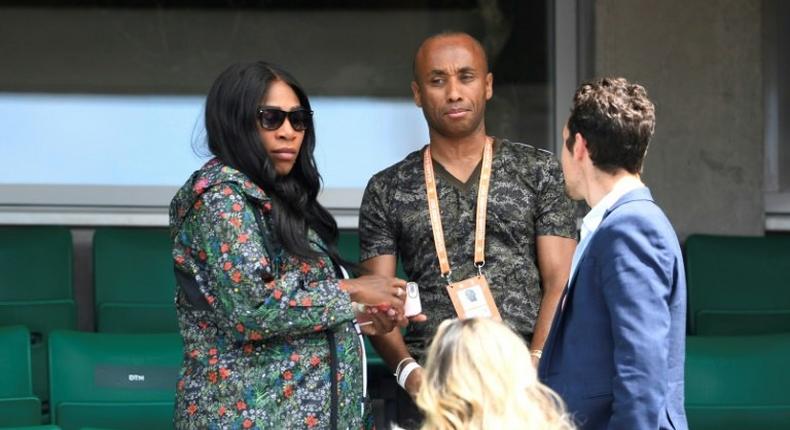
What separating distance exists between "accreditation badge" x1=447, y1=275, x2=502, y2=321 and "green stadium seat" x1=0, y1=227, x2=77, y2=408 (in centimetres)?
259

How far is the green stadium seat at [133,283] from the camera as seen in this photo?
6223mm

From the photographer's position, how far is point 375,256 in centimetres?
430

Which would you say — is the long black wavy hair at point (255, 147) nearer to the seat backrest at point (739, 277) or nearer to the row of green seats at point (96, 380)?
the row of green seats at point (96, 380)

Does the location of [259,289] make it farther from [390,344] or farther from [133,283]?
[133,283]

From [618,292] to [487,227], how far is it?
1.22 metres

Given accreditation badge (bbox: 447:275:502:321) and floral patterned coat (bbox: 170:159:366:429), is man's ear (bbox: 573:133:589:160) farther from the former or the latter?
accreditation badge (bbox: 447:275:502:321)

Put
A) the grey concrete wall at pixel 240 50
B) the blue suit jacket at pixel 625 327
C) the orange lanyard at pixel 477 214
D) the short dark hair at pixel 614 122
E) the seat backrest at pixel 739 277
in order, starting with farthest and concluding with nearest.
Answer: the grey concrete wall at pixel 240 50 → the seat backrest at pixel 739 277 → the orange lanyard at pixel 477 214 → the short dark hair at pixel 614 122 → the blue suit jacket at pixel 625 327

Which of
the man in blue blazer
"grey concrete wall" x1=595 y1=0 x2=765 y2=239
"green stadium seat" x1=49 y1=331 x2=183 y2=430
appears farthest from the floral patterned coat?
"grey concrete wall" x1=595 y1=0 x2=765 y2=239

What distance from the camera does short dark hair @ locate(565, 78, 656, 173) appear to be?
315 cm

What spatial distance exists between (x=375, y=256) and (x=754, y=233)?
318cm

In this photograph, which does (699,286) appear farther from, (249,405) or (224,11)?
(249,405)

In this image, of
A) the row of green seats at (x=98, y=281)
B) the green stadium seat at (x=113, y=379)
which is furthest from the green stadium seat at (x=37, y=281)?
the green stadium seat at (x=113, y=379)

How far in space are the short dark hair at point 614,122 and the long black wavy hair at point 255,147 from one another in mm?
823

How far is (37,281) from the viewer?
249 inches
